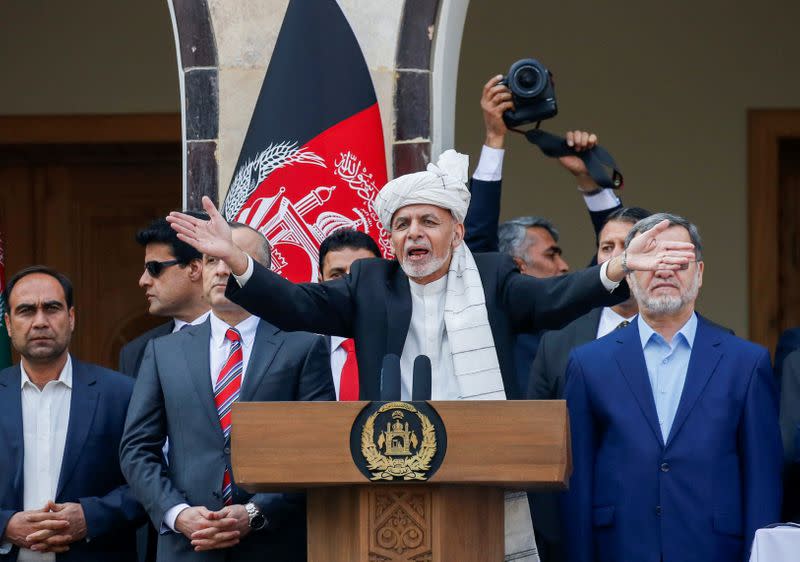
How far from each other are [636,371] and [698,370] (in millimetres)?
178

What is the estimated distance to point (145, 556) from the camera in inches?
228

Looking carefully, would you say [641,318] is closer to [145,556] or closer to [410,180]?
[410,180]

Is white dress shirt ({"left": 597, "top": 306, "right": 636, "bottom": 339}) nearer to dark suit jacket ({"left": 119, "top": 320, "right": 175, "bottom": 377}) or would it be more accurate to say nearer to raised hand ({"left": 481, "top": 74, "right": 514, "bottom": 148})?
raised hand ({"left": 481, "top": 74, "right": 514, "bottom": 148})

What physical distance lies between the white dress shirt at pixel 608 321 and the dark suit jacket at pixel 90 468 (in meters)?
1.58

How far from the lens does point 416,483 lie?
12.9 feet

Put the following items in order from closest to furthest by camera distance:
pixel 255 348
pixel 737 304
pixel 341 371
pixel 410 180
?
pixel 410 180 → pixel 255 348 → pixel 341 371 → pixel 737 304

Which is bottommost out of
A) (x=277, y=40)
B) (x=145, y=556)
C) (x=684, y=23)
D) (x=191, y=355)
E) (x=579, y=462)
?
(x=145, y=556)

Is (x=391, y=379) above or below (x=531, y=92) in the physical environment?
below

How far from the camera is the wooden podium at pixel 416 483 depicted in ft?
12.8

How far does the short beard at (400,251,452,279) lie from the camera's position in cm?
471

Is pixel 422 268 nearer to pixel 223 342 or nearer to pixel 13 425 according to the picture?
pixel 223 342

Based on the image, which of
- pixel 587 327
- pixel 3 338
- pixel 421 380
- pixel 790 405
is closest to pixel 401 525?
pixel 421 380

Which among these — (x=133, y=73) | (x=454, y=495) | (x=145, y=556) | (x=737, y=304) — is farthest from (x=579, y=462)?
(x=133, y=73)

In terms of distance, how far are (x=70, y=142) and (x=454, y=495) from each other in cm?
494
